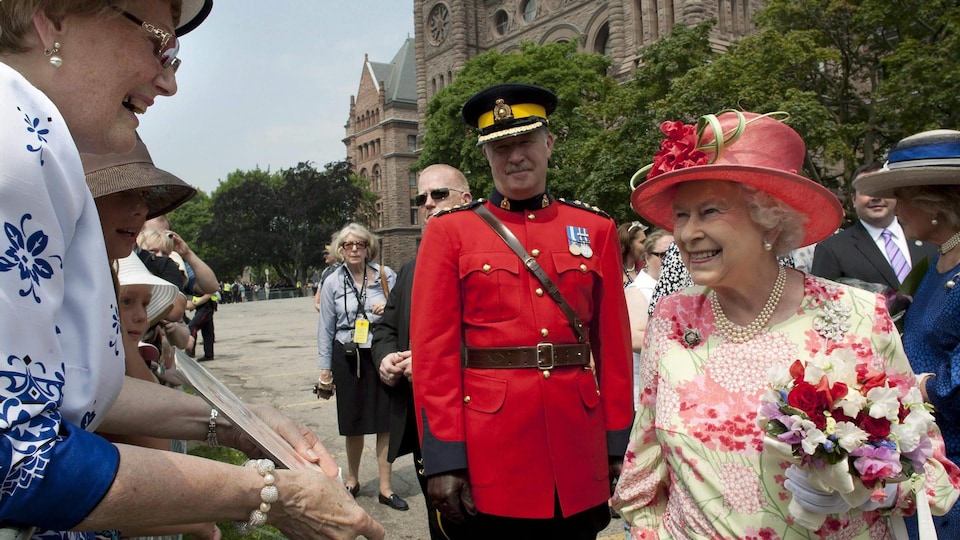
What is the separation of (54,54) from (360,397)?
15.1 feet

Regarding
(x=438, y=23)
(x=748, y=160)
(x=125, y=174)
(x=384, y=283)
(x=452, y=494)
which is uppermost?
(x=438, y=23)

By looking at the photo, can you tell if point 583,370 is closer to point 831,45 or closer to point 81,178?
point 81,178

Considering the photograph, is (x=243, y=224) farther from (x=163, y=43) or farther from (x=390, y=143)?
(x=163, y=43)

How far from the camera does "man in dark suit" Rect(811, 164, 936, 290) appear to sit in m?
5.13

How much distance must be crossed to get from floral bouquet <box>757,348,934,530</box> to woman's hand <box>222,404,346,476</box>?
1.19 m

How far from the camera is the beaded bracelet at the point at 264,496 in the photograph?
140 centimetres

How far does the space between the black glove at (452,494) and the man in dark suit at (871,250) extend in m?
3.66

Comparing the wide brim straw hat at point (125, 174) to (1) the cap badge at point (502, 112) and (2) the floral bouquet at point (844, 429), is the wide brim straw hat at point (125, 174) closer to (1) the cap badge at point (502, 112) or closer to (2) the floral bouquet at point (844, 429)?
(1) the cap badge at point (502, 112)

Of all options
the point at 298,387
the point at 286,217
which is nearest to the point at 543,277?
the point at 298,387

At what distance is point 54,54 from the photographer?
4.42 ft

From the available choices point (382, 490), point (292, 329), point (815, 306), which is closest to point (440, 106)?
point (292, 329)

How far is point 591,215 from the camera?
3238 mm

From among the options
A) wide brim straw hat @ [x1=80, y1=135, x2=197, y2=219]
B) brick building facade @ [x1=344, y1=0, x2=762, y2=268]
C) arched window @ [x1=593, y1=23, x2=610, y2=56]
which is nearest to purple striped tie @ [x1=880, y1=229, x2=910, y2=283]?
wide brim straw hat @ [x1=80, y1=135, x2=197, y2=219]

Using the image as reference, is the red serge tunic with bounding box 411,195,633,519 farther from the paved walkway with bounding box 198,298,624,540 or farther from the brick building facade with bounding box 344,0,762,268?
the brick building facade with bounding box 344,0,762,268
